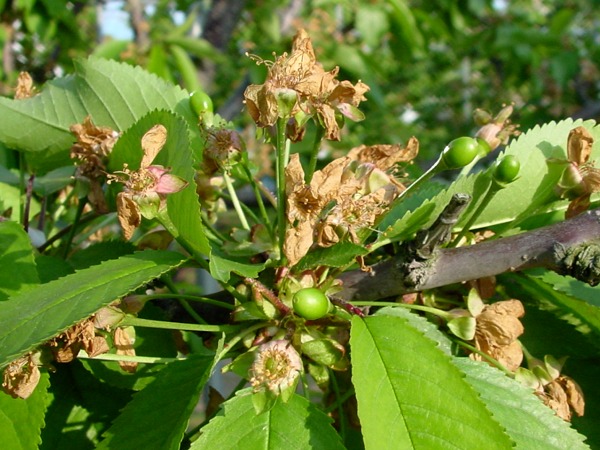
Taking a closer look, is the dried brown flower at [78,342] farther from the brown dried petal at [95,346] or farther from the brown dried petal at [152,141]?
the brown dried petal at [152,141]

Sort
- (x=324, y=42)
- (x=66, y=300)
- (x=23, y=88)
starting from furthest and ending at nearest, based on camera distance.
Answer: (x=324, y=42) < (x=23, y=88) < (x=66, y=300)

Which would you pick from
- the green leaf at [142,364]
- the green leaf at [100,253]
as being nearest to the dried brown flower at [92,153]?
the green leaf at [100,253]

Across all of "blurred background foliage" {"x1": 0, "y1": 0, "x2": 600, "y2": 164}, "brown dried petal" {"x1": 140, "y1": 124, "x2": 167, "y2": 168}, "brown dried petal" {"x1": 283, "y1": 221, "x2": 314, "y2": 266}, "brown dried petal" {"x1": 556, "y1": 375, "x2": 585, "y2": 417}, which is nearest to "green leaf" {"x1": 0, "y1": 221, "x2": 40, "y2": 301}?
"brown dried petal" {"x1": 140, "y1": 124, "x2": 167, "y2": 168}

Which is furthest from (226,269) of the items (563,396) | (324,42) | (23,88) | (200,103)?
(324,42)

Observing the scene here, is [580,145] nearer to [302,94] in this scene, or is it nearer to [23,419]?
[302,94]

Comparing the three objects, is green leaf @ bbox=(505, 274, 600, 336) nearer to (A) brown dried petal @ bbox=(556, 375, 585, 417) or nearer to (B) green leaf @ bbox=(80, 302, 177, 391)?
(A) brown dried petal @ bbox=(556, 375, 585, 417)

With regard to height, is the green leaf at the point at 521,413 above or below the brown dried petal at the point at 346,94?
below
